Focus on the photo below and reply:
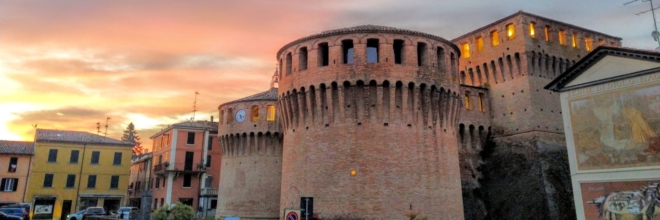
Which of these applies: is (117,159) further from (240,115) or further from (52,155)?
(240,115)

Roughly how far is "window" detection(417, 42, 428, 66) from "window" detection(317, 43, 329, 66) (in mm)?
5176

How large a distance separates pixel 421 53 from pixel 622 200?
1197cm

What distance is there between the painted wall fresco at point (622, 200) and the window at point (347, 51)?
12706 millimetres

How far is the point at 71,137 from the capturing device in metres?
45.1

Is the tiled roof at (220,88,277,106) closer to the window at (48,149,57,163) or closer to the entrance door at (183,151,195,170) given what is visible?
the entrance door at (183,151,195,170)

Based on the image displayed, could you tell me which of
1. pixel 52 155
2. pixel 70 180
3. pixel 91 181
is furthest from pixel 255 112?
pixel 52 155

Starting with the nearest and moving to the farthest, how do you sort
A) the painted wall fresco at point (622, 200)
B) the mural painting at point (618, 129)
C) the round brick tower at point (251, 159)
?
the painted wall fresco at point (622, 200)
the mural painting at point (618, 129)
the round brick tower at point (251, 159)

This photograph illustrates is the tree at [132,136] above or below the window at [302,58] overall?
above

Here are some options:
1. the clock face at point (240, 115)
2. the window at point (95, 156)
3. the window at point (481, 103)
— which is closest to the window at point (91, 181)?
the window at point (95, 156)

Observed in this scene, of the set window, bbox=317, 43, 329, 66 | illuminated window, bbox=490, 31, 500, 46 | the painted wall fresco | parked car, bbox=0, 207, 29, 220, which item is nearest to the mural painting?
the painted wall fresco

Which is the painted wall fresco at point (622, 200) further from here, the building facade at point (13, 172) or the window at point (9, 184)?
the window at point (9, 184)

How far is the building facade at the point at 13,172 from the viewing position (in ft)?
133

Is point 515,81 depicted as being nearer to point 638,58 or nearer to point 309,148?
point 638,58

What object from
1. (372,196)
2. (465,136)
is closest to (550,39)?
(465,136)
